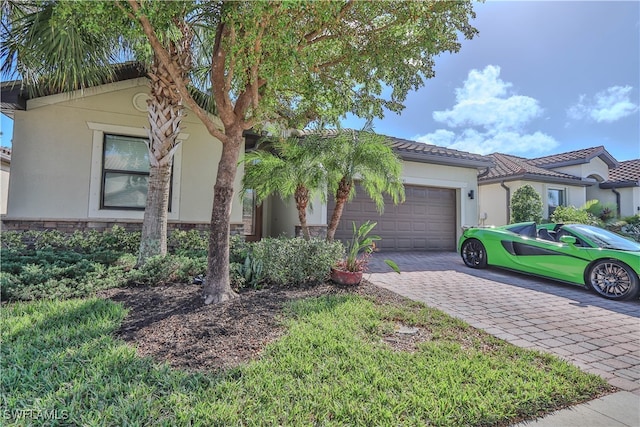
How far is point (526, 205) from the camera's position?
37.8 feet

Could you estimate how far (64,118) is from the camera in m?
7.23

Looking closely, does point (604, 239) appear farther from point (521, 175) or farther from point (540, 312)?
point (521, 175)

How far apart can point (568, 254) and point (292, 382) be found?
629 cm

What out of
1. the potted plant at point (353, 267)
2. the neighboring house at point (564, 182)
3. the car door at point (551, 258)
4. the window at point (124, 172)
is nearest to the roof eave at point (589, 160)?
the neighboring house at point (564, 182)

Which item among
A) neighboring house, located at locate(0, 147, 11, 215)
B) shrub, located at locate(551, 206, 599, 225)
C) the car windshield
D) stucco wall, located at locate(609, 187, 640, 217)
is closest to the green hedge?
the car windshield

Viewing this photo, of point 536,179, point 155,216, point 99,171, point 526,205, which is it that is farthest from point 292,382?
point 536,179

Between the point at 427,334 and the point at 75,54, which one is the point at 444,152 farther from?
the point at 75,54

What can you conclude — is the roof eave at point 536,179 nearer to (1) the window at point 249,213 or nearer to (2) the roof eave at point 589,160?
(2) the roof eave at point 589,160

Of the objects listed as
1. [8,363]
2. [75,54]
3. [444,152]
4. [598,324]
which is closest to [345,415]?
[8,363]

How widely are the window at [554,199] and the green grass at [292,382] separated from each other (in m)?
13.2

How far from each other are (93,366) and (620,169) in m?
23.1

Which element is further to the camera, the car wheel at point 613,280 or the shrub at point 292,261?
the shrub at point 292,261

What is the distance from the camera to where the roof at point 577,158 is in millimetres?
14703

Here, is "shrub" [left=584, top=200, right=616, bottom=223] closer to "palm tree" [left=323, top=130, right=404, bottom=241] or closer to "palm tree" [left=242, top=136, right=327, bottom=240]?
"palm tree" [left=323, top=130, right=404, bottom=241]
